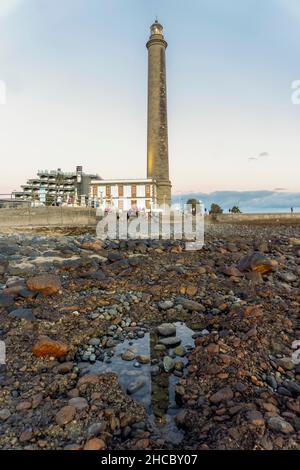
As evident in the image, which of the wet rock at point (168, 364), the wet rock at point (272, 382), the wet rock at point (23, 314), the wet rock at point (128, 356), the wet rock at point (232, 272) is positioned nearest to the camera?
the wet rock at point (272, 382)

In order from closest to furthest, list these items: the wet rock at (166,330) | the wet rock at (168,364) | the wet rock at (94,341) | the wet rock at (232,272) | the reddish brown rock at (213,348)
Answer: the wet rock at (168,364)
the reddish brown rock at (213,348)
the wet rock at (94,341)
the wet rock at (166,330)
the wet rock at (232,272)

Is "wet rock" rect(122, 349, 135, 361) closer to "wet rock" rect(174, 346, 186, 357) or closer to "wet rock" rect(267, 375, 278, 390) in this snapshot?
"wet rock" rect(174, 346, 186, 357)

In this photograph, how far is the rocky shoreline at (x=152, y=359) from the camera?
2.57 meters

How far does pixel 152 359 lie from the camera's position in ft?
12.9

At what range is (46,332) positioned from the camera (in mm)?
4465

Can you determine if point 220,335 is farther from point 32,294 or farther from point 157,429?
point 32,294

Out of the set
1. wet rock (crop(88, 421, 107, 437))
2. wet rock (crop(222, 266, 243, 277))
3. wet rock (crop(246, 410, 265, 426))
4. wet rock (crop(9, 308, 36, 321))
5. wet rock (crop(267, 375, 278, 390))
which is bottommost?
wet rock (crop(88, 421, 107, 437))

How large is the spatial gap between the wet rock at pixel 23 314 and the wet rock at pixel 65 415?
A: 231cm

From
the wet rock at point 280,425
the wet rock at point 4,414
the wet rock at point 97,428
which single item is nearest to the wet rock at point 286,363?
the wet rock at point 280,425

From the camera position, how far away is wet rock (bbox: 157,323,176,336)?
15.2ft

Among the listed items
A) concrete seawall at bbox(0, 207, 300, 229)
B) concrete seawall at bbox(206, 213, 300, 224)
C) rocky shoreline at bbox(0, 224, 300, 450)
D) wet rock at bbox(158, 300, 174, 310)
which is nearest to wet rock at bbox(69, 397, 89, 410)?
rocky shoreline at bbox(0, 224, 300, 450)

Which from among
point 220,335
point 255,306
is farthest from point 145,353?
point 255,306

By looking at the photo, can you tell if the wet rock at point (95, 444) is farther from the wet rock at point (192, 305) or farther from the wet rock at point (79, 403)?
the wet rock at point (192, 305)
